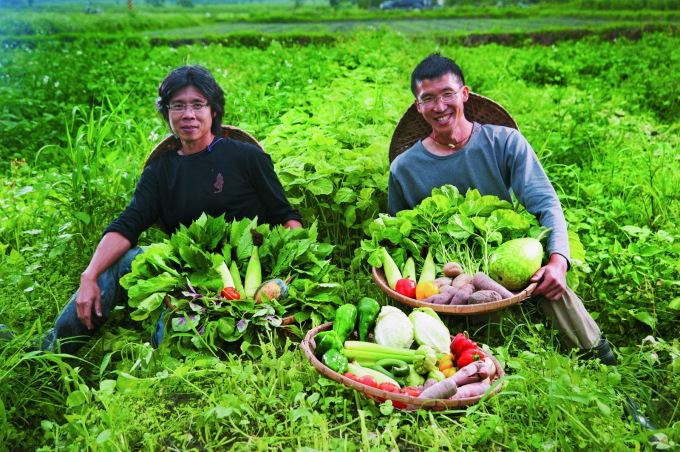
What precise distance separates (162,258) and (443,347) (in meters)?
1.38

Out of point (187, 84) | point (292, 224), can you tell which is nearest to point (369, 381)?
point (292, 224)

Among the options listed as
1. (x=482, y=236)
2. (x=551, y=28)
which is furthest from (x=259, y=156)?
(x=551, y=28)

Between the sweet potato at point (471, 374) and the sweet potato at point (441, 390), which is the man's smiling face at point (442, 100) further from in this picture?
the sweet potato at point (441, 390)

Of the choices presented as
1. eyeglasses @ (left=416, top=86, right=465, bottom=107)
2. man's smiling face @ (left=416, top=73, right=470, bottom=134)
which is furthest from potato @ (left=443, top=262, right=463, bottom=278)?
eyeglasses @ (left=416, top=86, right=465, bottom=107)

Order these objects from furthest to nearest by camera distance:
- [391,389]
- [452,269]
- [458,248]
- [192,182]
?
[192,182] < [458,248] < [452,269] < [391,389]

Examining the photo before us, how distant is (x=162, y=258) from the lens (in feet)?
8.82

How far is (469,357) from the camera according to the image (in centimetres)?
222

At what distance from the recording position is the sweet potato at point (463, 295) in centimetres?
246

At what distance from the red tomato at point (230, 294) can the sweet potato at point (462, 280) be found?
3.34ft

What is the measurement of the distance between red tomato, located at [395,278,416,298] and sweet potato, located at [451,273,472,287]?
0.63 ft

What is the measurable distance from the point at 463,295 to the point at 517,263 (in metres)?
0.27

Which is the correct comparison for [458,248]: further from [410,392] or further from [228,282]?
[228,282]

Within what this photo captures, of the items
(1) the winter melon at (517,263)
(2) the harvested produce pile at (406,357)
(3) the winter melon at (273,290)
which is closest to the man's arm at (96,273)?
(3) the winter melon at (273,290)

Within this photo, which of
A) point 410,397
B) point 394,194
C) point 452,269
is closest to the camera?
point 410,397
